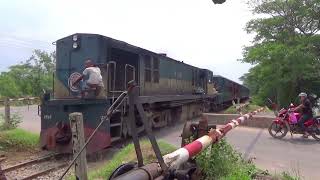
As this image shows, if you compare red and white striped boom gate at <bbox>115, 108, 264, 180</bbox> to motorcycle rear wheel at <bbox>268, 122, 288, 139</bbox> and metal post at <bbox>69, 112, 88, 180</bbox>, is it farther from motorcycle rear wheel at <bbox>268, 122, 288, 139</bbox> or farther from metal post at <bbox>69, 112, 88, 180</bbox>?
motorcycle rear wheel at <bbox>268, 122, 288, 139</bbox>

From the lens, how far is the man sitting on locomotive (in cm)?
1250

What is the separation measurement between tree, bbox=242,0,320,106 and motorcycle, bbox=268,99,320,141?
26180mm

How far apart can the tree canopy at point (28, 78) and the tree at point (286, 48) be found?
23.7 metres

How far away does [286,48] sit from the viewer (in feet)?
133

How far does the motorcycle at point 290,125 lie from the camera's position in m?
14.0

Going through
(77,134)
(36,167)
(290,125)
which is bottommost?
(36,167)

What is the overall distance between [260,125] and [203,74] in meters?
11.1

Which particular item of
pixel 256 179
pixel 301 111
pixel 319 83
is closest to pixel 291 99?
pixel 319 83

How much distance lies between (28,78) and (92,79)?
167 feet

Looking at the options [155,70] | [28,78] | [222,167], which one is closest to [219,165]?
[222,167]

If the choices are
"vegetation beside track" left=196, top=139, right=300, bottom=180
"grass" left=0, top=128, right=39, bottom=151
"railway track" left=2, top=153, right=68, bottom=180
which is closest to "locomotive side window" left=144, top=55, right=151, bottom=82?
"grass" left=0, top=128, right=39, bottom=151

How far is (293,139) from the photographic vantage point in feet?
45.6

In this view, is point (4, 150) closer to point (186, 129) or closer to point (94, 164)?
point (94, 164)

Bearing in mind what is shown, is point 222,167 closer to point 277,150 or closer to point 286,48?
point 277,150
